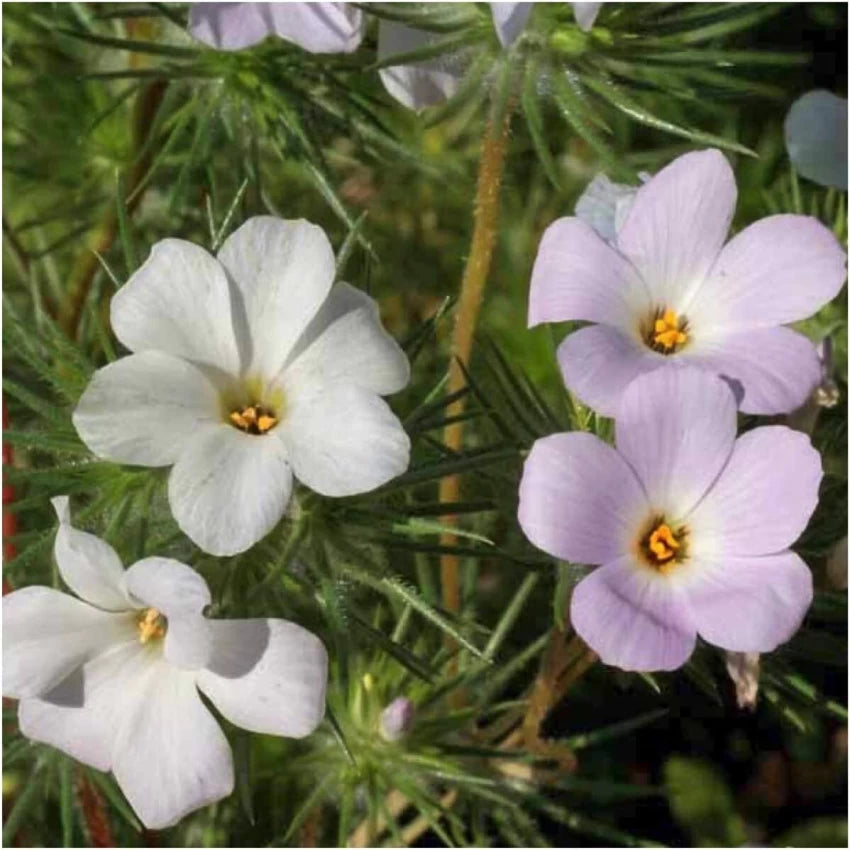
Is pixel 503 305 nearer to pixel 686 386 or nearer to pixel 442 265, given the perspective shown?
pixel 442 265

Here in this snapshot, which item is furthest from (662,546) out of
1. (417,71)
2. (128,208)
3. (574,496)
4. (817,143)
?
(128,208)

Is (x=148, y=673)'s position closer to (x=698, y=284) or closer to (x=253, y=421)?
(x=253, y=421)

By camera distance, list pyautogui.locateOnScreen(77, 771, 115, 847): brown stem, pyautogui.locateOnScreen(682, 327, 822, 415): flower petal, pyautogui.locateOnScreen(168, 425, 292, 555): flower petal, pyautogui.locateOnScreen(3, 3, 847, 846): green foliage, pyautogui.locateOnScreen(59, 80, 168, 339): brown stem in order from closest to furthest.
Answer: pyautogui.locateOnScreen(168, 425, 292, 555): flower petal
pyautogui.locateOnScreen(682, 327, 822, 415): flower petal
pyautogui.locateOnScreen(3, 3, 847, 846): green foliage
pyautogui.locateOnScreen(77, 771, 115, 847): brown stem
pyautogui.locateOnScreen(59, 80, 168, 339): brown stem

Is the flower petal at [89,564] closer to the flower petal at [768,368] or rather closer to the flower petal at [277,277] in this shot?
the flower petal at [277,277]

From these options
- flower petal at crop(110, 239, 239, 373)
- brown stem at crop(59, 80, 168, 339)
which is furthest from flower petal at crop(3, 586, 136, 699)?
brown stem at crop(59, 80, 168, 339)

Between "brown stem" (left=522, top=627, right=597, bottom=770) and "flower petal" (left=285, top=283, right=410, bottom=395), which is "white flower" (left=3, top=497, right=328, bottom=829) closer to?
"flower petal" (left=285, top=283, right=410, bottom=395)

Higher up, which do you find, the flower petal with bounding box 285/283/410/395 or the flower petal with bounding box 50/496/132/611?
the flower petal with bounding box 285/283/410/395
